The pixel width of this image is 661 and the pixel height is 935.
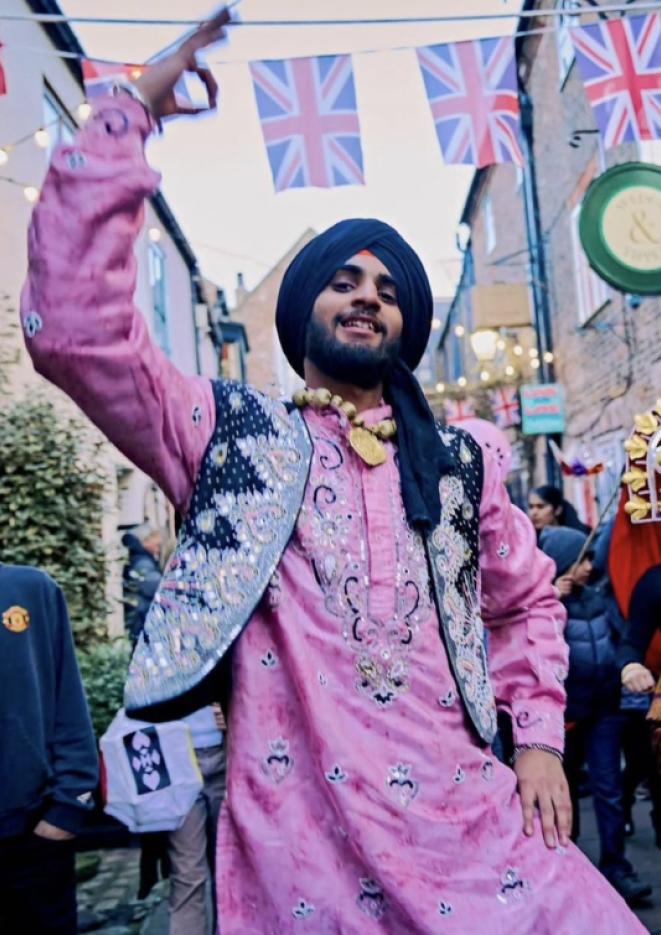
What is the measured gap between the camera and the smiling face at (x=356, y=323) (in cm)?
208

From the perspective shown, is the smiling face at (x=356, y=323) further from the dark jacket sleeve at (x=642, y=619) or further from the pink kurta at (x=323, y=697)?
the dark jacket sleeve at (x=642, y=619)

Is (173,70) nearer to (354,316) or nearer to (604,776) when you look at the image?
(354,316)

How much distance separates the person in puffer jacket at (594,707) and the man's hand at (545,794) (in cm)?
366

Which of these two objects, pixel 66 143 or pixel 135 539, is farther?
pixel 135 539

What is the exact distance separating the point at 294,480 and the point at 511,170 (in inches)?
785

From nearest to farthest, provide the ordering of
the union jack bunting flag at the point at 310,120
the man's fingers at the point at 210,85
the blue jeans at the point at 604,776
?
the man's fingers at the point at 210,85
the blue jeans at the point at 604,776
the union jack bunting flag at the point at 310,120

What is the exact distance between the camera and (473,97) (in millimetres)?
7379

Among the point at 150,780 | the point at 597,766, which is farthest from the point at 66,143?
the point at 597,766

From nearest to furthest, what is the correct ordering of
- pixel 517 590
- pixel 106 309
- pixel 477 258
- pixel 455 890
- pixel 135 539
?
pixel 106 309
pixel 455 890
pixel 517 590
pixel 135 539
pixel 477 258

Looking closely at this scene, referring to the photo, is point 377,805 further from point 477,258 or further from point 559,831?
point 477,258

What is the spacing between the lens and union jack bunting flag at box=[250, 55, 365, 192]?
277 inches

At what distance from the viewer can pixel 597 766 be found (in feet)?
18.6

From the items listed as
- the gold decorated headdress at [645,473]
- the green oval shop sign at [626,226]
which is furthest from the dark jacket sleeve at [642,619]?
the green oval shop sign at [626,226]

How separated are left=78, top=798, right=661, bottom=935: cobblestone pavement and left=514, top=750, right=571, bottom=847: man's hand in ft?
9.29
